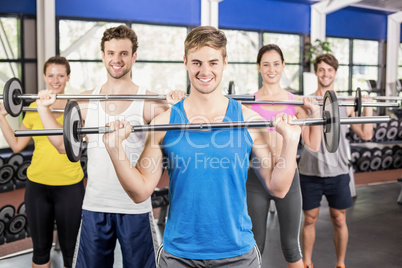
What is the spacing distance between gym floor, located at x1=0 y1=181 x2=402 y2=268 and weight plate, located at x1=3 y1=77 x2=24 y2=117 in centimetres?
129

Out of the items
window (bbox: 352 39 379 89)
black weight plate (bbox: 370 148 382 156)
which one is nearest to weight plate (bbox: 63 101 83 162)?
black weight plate (bbox: 370 148 382 156)

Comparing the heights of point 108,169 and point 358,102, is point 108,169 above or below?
below

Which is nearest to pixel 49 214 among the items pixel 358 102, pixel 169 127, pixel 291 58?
pixel 169 127

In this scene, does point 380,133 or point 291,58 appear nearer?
point 380,133

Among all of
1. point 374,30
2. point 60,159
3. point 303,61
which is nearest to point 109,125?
point 60,159

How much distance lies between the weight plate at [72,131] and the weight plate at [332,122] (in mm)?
839

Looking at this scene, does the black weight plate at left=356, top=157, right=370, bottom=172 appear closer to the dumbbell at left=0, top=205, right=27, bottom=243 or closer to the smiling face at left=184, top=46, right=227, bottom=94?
the dumbbell at left=0, top=205, right=27, bottom=243

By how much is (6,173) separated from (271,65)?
8.31ft

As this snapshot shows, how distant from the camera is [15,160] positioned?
3.56 metres

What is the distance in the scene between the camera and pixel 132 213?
1639 millimetres

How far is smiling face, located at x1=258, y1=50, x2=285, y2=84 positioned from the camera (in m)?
2.16

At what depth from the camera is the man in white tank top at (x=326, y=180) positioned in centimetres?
238

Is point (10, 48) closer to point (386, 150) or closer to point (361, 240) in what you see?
point (361, 240)

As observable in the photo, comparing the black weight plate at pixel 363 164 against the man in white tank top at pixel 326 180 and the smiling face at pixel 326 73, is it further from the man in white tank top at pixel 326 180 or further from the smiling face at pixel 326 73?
the smiling face at pixel 326 73
